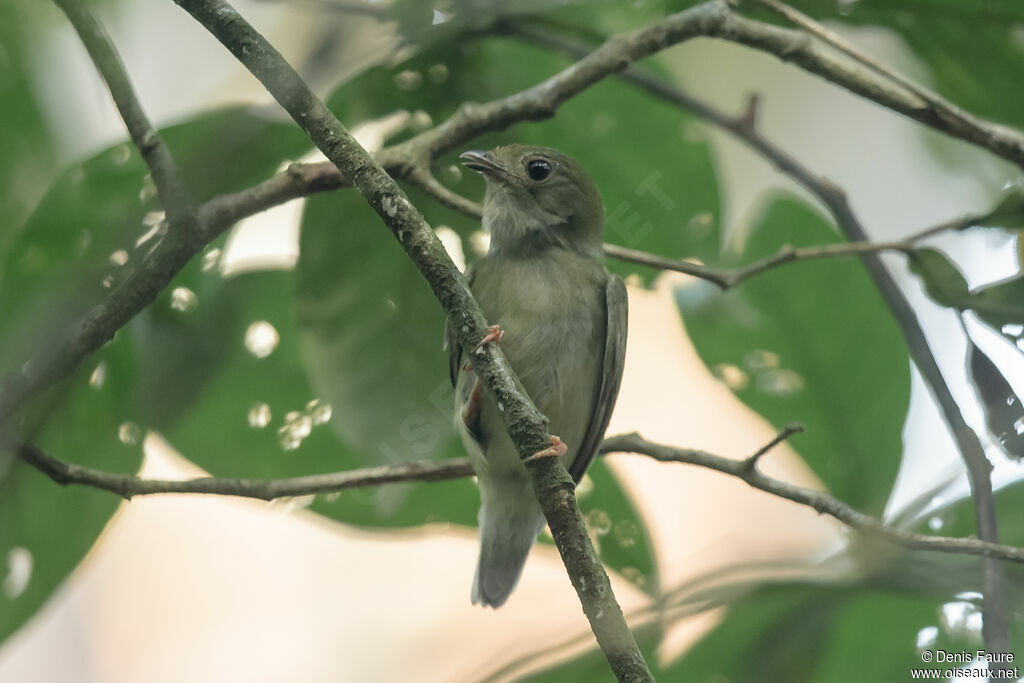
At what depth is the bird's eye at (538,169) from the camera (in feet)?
9.82

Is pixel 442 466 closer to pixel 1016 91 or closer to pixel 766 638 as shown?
pixel 766 638

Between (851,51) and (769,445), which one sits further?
(851,51)

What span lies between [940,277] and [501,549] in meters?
1.39

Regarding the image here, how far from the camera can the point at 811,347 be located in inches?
117

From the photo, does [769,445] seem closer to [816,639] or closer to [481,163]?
[816,639]

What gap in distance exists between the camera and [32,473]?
2.37 m

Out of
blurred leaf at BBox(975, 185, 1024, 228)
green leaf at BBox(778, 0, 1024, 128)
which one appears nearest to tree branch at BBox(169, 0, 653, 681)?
blurred leaf at BBox(975, 185, 1024, 228)

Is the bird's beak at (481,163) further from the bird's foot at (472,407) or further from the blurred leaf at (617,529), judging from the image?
the blurred leaf at (617,529)

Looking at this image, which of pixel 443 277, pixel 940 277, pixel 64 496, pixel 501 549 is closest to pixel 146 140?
pixel 443 277

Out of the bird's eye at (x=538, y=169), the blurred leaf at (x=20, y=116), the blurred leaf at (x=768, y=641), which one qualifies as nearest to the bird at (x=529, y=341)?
the bird's eye at (x=538, y=169)

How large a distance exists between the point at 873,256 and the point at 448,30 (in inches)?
49.6

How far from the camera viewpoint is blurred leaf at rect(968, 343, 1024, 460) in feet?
7.32

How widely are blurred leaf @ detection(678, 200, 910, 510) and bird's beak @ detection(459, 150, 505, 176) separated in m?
0.65

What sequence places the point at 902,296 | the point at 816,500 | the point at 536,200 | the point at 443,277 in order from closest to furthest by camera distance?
the point at 443,277 → the point at 816,500 → the point at 902,296 → the point at 536,200
